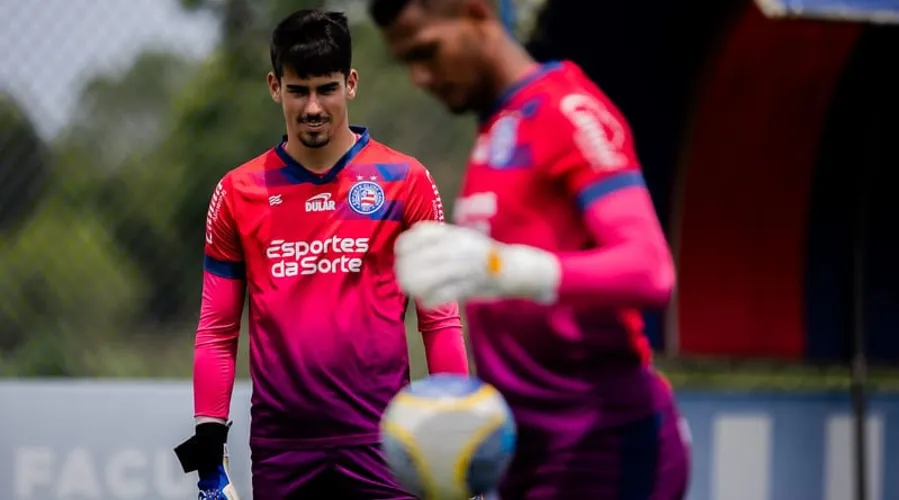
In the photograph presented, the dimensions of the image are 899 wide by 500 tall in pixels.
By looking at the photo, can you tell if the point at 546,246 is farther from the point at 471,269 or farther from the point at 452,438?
the point at 452,438

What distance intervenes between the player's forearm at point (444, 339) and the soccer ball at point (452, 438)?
150 centimetres

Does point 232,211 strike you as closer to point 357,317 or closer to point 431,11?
point 357,317

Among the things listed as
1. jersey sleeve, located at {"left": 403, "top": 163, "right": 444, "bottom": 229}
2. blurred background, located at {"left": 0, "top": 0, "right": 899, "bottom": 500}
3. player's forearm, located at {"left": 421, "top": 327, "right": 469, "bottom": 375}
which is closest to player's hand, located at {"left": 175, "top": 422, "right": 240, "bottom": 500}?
player's forearm, located at {"left": 421, "top": 327, "right": 469, "bottom": 375}

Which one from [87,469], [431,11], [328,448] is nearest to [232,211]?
[328,448]

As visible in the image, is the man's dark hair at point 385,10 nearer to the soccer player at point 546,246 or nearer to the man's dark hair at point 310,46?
the soccer player at point 546,246

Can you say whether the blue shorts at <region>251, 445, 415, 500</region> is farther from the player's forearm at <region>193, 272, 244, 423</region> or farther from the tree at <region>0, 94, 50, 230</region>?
the tree at <region>0, 94, 50, 230</region>

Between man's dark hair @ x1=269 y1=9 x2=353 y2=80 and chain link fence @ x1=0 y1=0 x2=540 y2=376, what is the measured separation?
13.1 feet

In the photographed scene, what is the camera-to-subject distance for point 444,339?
432 centimetres

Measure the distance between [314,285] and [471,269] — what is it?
157cm

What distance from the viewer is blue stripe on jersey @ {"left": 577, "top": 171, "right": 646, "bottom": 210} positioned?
8.81 feet

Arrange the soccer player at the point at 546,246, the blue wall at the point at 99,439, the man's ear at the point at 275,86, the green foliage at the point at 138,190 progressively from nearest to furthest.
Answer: the soccer player at the point at 546,246
the man's ear at the point at 275,86
the blue wall at the point at 99,439
the green foliage at the point at 138,190

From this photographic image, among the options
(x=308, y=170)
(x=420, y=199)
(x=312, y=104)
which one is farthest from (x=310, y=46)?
(x=420, y=199)

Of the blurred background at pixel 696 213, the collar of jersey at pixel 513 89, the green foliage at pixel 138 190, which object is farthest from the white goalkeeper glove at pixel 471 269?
the green foliage at pixel 138 190

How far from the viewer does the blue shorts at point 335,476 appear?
161 inches
